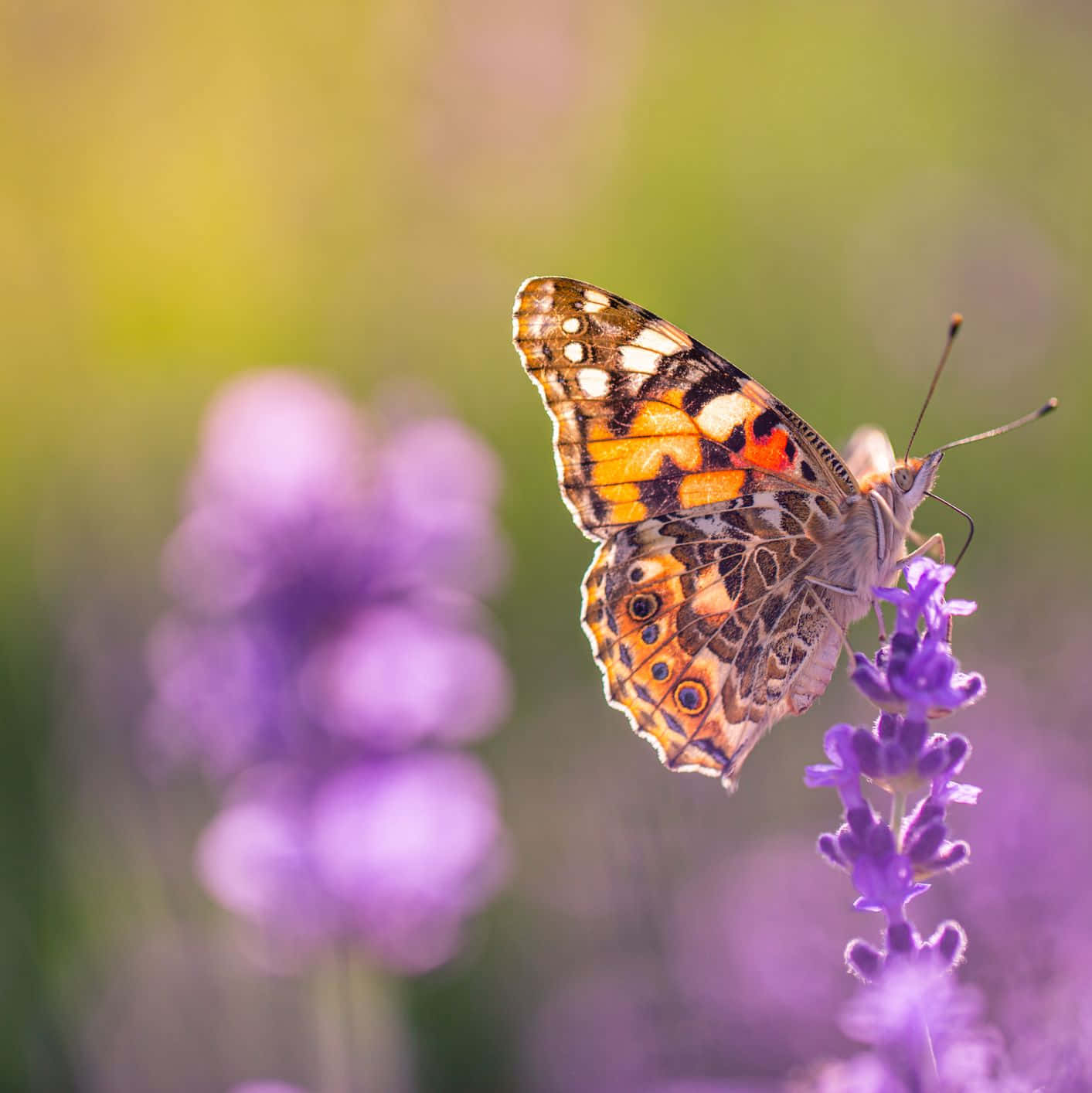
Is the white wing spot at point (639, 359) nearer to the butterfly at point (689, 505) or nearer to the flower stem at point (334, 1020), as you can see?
the butterfly at point (689, 505)

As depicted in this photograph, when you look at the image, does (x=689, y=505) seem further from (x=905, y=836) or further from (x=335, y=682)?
(x=335, y=682)

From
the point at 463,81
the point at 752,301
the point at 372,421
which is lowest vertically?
the point at 372,421

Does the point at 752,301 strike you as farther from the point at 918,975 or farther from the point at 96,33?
the point at 918,975

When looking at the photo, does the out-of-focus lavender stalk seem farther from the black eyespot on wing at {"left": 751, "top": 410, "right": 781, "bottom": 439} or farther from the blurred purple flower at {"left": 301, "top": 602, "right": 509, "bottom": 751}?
the blurred purple flower at {"left": 301, "top": 602, "right": 509, "bottom": 751}

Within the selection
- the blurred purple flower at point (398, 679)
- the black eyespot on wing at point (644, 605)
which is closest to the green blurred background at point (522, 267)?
the blurred purple flower at point (398, 679)

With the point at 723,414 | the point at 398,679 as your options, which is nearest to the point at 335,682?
the point at 398,679

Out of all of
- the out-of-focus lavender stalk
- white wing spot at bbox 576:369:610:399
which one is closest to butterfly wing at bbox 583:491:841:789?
white wing spot at bbox 576:369:610:399

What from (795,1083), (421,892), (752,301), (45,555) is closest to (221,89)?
(752,301)
